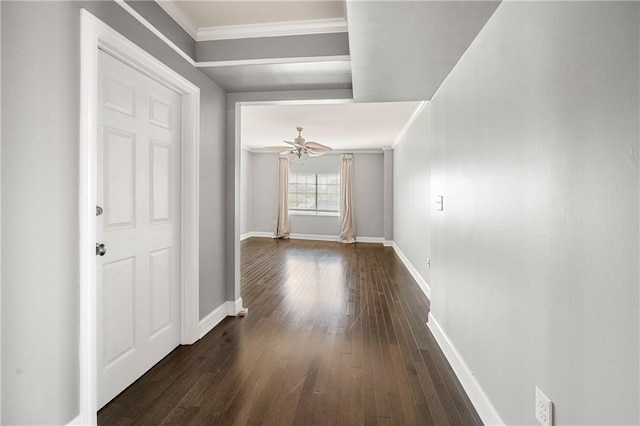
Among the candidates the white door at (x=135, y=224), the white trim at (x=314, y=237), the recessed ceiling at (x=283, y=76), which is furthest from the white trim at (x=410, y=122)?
the white door at (x=135, y=224)

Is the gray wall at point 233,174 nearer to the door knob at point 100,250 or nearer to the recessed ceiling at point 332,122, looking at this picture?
the recessed ceiling at point 332,122

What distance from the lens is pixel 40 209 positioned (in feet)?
4.51

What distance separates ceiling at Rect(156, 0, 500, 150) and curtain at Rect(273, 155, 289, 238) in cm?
602

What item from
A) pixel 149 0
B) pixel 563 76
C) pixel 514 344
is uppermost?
pixel 149 0

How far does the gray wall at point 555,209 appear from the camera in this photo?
34.0 inches

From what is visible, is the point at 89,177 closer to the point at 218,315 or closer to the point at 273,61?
the point at 273,61

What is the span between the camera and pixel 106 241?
6.17 feet

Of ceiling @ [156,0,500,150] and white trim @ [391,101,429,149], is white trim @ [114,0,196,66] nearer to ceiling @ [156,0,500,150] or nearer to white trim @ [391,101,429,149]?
ceiling @ [156,0,500,150]

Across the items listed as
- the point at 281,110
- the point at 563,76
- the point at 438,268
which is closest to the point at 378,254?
the point at 281,110

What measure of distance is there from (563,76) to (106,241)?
2.27 m

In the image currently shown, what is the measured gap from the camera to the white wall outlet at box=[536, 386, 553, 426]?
1.18 metres

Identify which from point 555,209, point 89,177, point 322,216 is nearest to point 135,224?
point 89,177

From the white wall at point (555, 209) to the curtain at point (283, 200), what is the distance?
7408 millimetres

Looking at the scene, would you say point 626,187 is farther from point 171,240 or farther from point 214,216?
point 214,216
